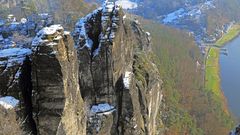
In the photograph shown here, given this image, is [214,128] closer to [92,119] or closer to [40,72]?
[92,119]

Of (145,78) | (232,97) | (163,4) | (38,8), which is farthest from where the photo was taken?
(163,4)

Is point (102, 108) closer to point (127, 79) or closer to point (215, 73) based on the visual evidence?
point (127, 79)

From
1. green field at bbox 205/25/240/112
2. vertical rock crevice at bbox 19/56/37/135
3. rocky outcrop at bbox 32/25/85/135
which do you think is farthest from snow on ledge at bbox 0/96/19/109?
green field at bbox 205/25/240/112

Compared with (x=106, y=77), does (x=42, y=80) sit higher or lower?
higher

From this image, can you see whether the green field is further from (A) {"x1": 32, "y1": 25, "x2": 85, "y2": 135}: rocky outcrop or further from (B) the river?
(A) {"x1": 32, "y1": 25, "x2": 85, "y2": 135}: rocky outcrop

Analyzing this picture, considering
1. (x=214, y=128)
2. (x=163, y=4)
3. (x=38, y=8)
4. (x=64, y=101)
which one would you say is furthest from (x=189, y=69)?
(x=163, y=4)

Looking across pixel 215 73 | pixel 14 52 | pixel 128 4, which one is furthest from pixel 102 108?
pixel 128 4
